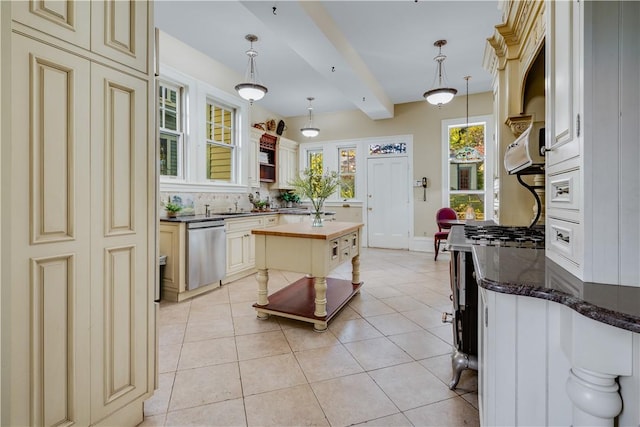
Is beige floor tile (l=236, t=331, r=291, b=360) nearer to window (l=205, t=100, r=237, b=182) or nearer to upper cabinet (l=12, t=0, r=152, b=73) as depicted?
upper cabinet (l=12, t=0, r=152, b=73)

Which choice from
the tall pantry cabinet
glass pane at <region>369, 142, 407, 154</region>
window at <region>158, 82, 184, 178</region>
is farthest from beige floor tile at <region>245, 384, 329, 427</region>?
glass pane at <region>369, 142, 407, 154</region>

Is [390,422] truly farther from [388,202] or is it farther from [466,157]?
[466,157]

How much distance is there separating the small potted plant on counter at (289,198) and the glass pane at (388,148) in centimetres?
193

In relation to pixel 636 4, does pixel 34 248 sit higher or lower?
lower

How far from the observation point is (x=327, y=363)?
2.05m

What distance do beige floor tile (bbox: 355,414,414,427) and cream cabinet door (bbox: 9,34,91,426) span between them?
1.27 m

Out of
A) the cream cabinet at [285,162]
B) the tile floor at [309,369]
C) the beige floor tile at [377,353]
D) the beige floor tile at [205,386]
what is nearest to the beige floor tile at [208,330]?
the tile floor at [309,369]

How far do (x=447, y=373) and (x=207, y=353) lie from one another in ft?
5.40

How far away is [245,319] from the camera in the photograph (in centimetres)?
280

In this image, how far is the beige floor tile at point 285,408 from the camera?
1511 mm

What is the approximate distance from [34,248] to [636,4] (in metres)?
2.06

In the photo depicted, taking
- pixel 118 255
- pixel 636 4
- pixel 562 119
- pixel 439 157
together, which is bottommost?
pixel 118 255

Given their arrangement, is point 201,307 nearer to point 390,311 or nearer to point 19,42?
point 390,311

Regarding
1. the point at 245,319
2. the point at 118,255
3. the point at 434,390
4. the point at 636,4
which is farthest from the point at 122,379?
the point at 636,4
